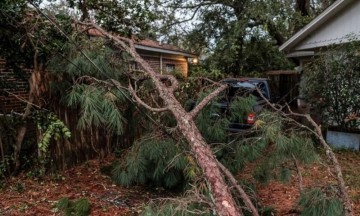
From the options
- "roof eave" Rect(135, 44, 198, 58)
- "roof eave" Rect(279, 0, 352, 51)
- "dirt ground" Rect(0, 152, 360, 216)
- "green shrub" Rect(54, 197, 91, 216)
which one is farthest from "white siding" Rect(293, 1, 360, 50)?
"green shrub" Rect(54, 197, 91, 216)

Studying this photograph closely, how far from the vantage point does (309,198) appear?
320 cm

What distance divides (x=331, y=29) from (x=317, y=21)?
50cm

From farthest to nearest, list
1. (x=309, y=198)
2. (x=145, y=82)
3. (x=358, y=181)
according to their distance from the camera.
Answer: (x=358, y=181) → (x=145, y=82) → (x=309, y=198)

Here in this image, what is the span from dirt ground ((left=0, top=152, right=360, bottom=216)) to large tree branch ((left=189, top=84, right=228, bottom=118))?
147cm

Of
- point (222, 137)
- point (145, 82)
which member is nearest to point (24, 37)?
point (145, 82)

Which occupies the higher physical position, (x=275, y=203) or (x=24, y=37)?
(x=24, y=37)

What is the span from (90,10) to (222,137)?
4.31 meters

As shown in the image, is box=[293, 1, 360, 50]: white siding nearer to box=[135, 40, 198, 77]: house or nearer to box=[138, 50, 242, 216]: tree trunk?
box=[135, 40, 198, 77]: house

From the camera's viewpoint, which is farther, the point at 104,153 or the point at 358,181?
the point at 104,153

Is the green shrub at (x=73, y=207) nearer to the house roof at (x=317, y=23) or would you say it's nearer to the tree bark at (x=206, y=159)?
the tree bark at (x=206, y=159)

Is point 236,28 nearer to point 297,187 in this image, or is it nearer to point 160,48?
point 160,48

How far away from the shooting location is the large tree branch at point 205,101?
349 centimetres

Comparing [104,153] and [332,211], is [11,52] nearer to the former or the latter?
[104,153]

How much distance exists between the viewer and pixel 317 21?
35.9 ft
